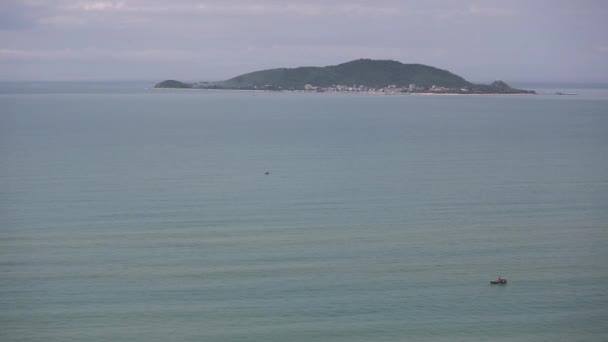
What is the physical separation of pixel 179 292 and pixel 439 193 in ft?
51.1

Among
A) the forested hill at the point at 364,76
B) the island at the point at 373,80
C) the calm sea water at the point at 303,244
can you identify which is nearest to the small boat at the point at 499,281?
the calm sea water at the point at 303,244

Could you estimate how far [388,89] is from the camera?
521 ft

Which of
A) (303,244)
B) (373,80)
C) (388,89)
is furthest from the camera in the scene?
(373,80)

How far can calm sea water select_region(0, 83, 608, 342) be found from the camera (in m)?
20.3

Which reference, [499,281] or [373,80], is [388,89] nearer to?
[373,80]

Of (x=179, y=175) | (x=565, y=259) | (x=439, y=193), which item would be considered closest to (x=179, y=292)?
(x=565, y=259)

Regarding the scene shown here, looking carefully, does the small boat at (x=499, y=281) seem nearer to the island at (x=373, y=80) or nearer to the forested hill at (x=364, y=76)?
the island at (x=373, y=80)

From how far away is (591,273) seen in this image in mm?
23859

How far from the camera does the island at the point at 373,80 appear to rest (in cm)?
15725

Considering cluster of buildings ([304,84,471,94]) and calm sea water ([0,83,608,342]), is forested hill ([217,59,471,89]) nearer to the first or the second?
cluster of buildings ([304,84,471,94])

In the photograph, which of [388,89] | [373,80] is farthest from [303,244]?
[373,80]

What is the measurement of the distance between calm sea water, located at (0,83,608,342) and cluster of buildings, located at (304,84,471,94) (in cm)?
10405

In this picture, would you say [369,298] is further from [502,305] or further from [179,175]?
[179,175]

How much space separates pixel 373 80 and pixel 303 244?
141 m
